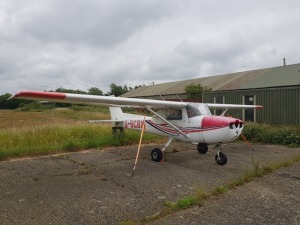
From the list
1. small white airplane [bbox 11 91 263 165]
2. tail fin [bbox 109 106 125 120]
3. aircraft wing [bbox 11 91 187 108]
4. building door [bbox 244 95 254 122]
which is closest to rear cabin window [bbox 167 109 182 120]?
small white airplane [bbox 11 91 263 165]

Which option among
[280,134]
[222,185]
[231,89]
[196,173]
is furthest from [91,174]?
[231,89]

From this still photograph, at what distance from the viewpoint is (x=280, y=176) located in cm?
713

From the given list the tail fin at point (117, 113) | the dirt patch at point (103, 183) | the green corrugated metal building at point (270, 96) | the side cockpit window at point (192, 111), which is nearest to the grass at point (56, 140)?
the dirt patch at point (103, 183)

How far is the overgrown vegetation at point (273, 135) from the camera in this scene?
12.5 metres

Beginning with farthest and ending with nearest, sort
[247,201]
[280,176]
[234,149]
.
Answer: [234,149] < [280,176] < [247,201]

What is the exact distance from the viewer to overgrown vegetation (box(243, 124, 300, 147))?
12.5m

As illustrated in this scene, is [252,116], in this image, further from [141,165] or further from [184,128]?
[141,165]

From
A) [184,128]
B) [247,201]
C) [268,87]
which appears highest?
[268,87]

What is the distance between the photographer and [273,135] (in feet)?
43.2

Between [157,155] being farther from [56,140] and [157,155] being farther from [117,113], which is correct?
[56,140]

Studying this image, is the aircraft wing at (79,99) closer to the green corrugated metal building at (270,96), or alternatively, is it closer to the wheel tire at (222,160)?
the wheel tire at (222,160)

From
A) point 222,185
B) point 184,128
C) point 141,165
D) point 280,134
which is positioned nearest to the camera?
point 222,185

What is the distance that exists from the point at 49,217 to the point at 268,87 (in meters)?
15.6

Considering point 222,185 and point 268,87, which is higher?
point 268,87
